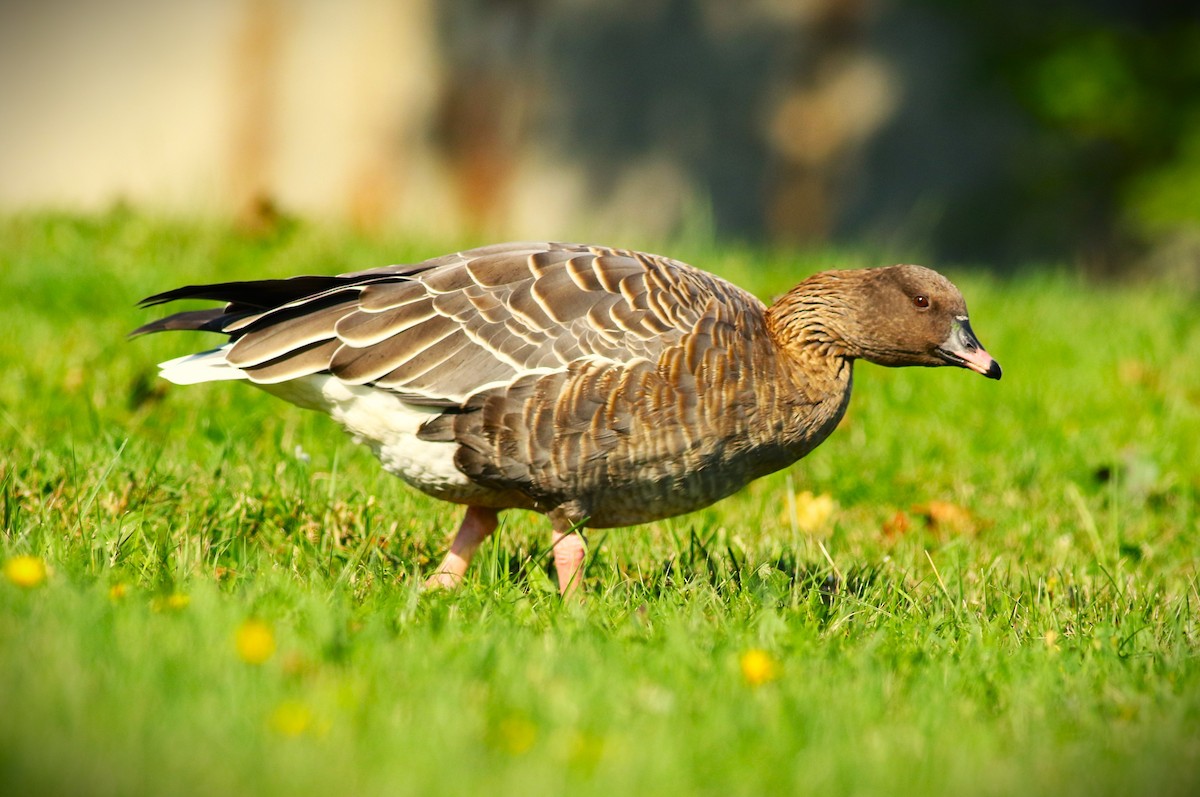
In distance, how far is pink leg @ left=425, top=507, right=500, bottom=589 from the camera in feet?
14.6

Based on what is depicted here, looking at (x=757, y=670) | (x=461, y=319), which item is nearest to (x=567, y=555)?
(x=461, y=319)

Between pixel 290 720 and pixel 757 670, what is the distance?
1.16 meters

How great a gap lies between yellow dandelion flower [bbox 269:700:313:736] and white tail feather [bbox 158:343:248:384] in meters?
1.80

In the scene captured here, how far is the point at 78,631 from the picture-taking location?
2.98m

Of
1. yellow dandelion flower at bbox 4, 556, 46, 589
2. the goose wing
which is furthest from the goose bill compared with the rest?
yellow dandelion flower at bbox 4, 556, 46, 589

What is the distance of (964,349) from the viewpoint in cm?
444

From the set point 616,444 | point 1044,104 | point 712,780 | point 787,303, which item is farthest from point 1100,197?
point 712,780

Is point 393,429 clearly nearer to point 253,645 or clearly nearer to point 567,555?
point 567,555

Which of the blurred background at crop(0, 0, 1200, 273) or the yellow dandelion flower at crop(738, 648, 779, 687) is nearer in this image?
the yellow dandelion flower at crop(738, 648, 779, 687)

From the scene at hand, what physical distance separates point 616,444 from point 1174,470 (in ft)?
11.1

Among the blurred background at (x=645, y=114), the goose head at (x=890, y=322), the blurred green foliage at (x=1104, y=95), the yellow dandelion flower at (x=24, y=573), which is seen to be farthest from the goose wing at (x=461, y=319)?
the blurred green foliage at (x=1104, y=95)

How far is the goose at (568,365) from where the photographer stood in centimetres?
410

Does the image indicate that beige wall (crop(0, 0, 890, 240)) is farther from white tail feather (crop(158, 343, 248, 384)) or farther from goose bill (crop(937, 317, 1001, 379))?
goose bill (crop(937, 317, 1001, 379))

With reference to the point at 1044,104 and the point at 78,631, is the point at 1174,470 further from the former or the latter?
the point at 1044,104
